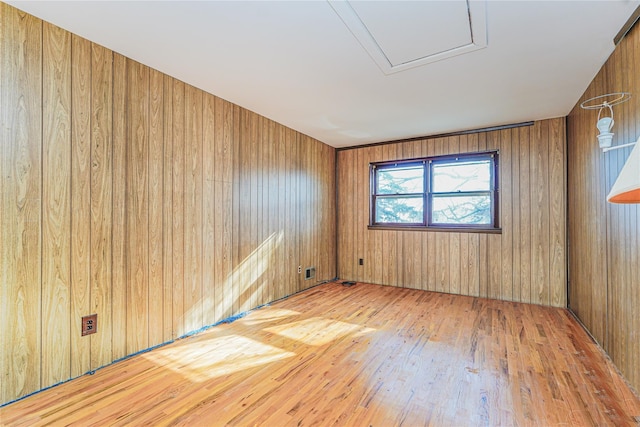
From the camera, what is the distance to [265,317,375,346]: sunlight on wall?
2643mm

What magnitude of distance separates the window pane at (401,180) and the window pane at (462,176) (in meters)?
0.23

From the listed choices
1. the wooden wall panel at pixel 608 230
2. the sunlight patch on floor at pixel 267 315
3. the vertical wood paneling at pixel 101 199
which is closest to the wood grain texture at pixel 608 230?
the wooden wall panel at pixel 608 230

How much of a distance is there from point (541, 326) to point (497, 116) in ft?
7.94

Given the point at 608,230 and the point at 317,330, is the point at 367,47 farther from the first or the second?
the point at 317,330

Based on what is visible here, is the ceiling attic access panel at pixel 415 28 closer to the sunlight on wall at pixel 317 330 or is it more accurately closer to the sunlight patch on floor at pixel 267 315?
the sunlight on wall at pixel 317 330

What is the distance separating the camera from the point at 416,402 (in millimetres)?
1736

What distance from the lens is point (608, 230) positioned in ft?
7.50

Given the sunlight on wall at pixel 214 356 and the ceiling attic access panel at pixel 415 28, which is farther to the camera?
the sunlight on wall at pixel 214 356

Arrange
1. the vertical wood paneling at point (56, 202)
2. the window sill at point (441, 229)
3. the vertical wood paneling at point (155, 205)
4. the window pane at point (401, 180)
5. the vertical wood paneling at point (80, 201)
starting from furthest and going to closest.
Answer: the window pane at point (401, 180) < the window sill at point (441, 229) < the vertical wood paneling at point (155, 205) < the vertical wood paneling at point (80, 201) < the vertical wood paneling at point (56, 202)

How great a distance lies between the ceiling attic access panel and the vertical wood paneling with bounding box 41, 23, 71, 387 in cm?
184

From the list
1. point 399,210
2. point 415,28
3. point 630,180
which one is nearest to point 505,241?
point 399,210

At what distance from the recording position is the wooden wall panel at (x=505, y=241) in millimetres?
3619

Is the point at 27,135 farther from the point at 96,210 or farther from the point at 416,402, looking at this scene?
the point at 416,402

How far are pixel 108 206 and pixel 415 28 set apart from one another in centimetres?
251
